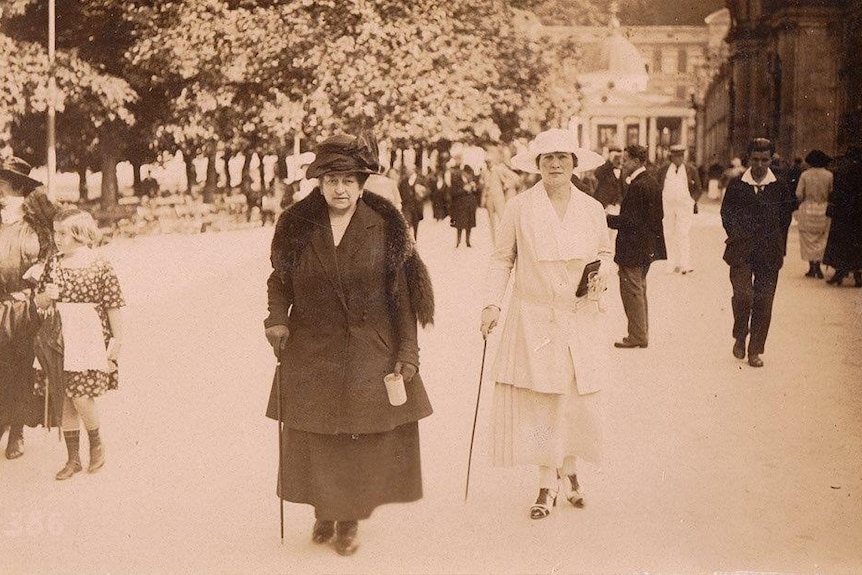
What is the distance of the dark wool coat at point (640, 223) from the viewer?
10.6 m

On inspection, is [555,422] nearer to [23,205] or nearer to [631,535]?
[631,535]

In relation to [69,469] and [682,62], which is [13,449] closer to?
[69,469]

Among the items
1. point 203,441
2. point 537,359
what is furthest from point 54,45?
point 537,359

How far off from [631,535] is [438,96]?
9376 millimetres

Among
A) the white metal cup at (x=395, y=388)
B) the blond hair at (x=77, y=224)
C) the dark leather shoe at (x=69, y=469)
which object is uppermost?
the blond hair at (x=77, y=224)

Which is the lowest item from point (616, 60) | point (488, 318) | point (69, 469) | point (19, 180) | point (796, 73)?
point (69, 469)

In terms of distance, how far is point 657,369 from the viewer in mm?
9797

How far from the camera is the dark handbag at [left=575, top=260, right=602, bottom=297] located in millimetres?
6070

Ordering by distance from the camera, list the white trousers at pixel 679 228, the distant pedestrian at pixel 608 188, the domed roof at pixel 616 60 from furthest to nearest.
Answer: the white trousers at pixel 679 228 → the distant pedestrian at pixel 608 188 → the domed roof at pixel 616 60

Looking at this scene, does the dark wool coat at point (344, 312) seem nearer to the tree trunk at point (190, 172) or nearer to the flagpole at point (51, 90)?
the flagpole at point (51, 90)

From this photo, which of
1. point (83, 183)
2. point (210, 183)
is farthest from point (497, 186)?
point (83, 183)

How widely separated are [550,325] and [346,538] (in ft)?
4.69

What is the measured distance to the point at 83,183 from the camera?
1190 cm

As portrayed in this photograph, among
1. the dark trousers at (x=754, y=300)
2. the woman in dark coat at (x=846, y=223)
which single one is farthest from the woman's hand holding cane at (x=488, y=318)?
the woman in dark coat at (x=846, y=223)
